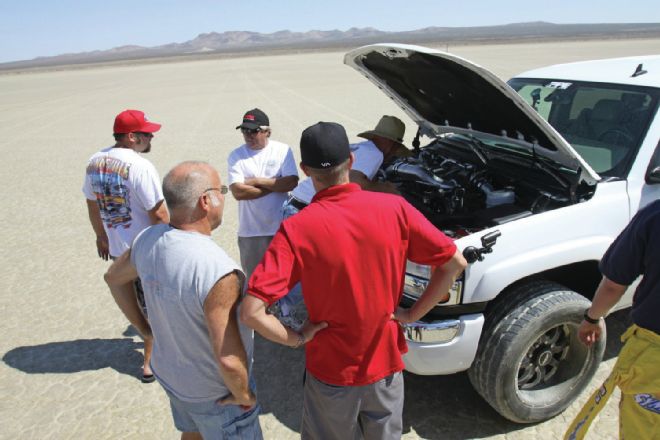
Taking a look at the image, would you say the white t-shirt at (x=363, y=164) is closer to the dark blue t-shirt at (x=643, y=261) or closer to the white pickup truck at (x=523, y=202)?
the white pickup truck at (x=523, y=202)

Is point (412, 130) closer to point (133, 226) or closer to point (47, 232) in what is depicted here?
point (47, 232)

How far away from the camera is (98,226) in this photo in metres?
3.73

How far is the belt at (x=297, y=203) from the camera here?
3494 mm

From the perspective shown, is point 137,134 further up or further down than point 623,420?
further up

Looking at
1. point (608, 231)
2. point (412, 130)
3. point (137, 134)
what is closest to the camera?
point (608, 231)

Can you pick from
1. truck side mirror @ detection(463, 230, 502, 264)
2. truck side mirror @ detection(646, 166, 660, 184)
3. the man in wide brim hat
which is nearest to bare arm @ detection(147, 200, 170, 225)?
the man in wide brim hat

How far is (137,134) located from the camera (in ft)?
11.1

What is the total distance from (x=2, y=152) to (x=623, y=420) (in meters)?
14.6

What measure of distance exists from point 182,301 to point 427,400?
2083 millimetres

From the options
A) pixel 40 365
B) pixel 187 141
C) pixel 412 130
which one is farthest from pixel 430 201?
pixel 187 141

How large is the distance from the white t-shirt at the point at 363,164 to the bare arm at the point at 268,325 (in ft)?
5.04

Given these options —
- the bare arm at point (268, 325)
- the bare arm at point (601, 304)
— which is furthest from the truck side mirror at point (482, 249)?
the bare arm at point (268, 325)

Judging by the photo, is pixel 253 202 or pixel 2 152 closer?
pixel 253 202

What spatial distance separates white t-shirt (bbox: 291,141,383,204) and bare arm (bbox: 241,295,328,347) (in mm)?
1537
